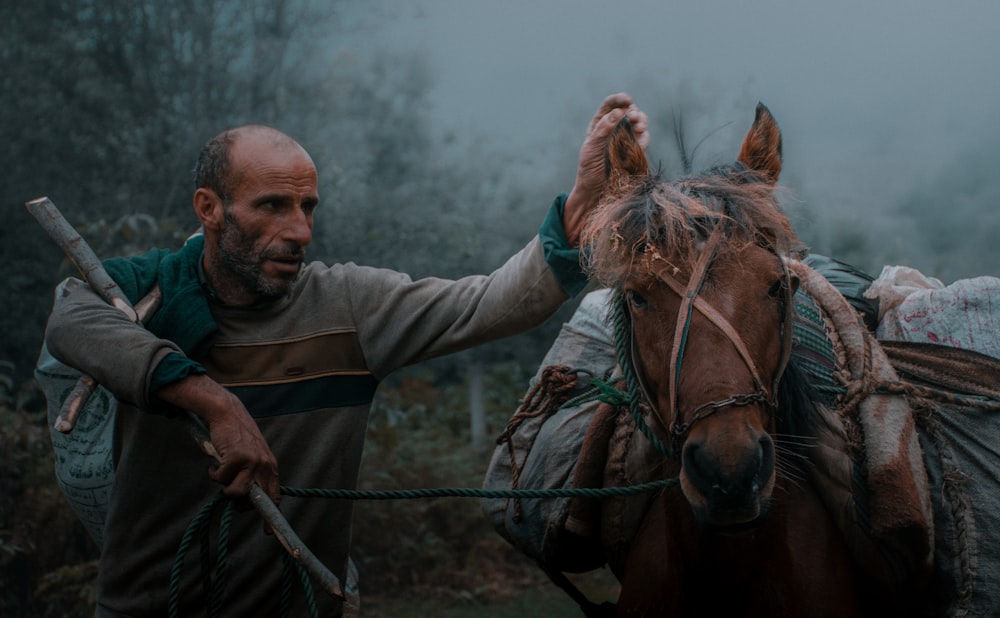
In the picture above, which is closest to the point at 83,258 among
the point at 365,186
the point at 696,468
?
the point at 696,468

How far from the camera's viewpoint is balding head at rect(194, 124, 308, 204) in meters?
2.76

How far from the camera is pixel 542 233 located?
2674 millimetres

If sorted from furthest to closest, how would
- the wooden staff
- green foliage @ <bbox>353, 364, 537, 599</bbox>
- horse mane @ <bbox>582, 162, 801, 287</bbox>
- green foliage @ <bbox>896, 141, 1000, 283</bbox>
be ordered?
1. green foliage @ <bbox>896, 141, 1000, 283</bbox>
2. green foliage @ <bbox>353, 364, 537, 599</bbox>
3. horse mane @ <bbox>582, 162, 801, 287</bbox>
4. the wooden staff

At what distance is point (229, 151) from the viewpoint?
2.77 m

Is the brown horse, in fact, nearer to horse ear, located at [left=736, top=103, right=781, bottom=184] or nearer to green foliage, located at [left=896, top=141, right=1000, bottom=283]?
horse ear, located at [left=736, top=103, right=781, bottom=184]

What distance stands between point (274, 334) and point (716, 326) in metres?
1.37

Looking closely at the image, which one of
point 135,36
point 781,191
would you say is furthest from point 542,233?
point 135,36

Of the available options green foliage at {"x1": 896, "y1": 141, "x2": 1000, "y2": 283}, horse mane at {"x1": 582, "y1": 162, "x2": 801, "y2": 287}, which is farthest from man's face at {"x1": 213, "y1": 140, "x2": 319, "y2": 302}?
green foliage at {"x1": 896, "y1": 141, "x2": 1000, "y2": 283}

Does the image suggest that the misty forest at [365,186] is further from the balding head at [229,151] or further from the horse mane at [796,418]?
the horse mane at [796,418]

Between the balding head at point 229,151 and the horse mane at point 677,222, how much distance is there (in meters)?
1.03

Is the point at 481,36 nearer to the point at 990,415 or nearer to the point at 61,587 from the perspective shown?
the point at 61,587

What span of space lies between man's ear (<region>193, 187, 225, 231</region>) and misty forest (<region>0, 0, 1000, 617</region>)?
142 inches

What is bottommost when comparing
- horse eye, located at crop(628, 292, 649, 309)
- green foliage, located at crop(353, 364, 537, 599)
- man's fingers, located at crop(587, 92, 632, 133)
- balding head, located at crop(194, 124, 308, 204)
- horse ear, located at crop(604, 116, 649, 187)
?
green foliage, located at crop(353, 364, 537, 599)

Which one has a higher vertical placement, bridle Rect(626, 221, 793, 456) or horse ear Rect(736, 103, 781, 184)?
horse ear Rect(736, 103, 781, 184)
